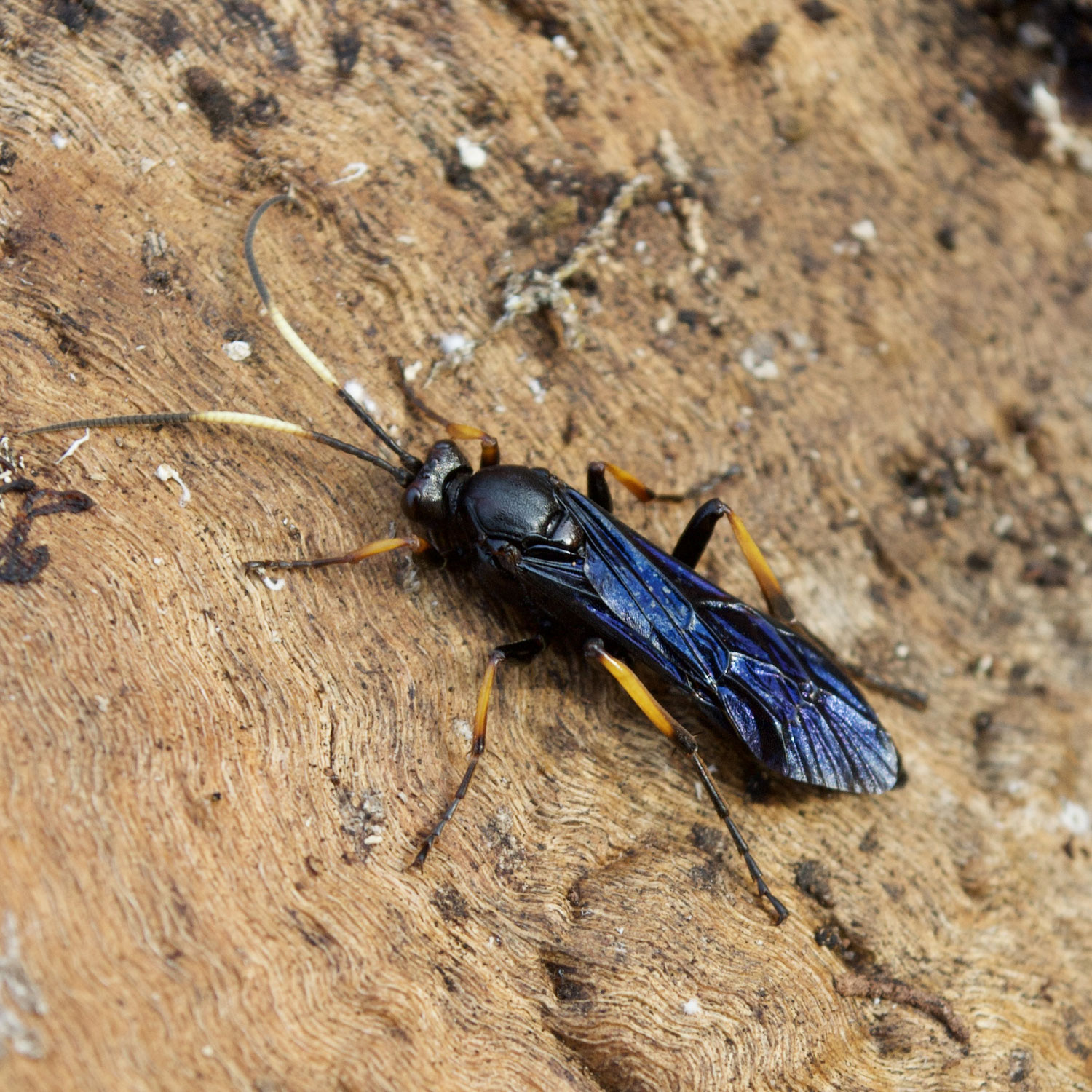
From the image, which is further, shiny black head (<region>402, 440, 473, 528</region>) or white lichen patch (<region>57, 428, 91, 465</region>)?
shiny black head (<region>402, 440, 473, 528</region>)

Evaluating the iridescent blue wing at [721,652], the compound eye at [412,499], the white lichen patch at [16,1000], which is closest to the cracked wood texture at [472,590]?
→ the white lichen patch at [16,1000]

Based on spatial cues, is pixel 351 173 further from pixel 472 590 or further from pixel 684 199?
pixel 472 590

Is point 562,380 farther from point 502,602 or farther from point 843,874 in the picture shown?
point 843,874

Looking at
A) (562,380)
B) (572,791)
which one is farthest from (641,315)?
(572,791)

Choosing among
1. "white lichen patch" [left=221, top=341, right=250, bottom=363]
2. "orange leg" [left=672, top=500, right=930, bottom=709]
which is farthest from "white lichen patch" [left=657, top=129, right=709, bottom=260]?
"white lichen patch" [left=221, top=341, right=250, bottom=363]

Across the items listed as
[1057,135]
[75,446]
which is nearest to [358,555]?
[75,446]

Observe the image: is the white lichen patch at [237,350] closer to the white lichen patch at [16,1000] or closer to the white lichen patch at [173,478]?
the white lichen patch at [173,478]

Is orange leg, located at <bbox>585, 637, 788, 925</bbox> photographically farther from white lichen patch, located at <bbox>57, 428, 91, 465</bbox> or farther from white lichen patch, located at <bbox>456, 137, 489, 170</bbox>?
white lichen patch, located at <bbox>456, 137, 489, 170</bbox>

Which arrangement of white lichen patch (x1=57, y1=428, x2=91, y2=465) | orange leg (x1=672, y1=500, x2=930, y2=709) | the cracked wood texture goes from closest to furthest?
the cracked wood texture
white lichen patch (x1=57, y1=428, x2=91, y2=465)
orange leg (x1=672, y1=500, x2=930, y2=709)
